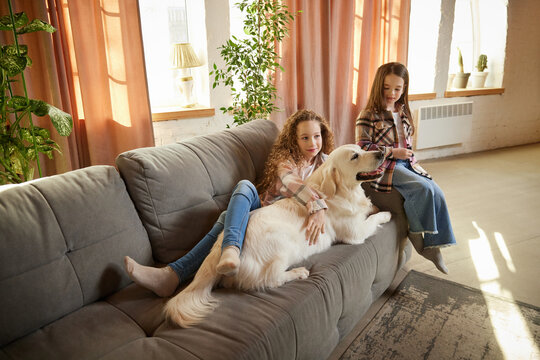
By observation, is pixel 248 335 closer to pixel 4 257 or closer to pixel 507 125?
pixel 4 257

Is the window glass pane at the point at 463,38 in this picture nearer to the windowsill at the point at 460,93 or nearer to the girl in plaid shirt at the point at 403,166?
the windowsill at the point at 460,93

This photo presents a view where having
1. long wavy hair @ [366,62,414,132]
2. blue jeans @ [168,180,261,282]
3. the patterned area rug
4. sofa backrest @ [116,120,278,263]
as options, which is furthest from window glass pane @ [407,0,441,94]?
blue jeans @ [168,180,261,282]

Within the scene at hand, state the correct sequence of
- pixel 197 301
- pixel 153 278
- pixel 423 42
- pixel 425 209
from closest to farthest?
pixel 197 301 → pixel 153 278 → pixel 425 209 → pixel 423 42

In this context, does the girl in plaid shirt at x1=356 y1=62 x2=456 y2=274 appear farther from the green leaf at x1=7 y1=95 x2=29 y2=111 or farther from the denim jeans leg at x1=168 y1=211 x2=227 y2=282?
the green leaf at x1=7 y1=95 x2=29 y2=111

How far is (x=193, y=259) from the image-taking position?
4.85ft

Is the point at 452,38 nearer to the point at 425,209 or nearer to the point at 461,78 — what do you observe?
the point at 461,78

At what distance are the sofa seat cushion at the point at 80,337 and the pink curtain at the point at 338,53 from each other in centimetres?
232

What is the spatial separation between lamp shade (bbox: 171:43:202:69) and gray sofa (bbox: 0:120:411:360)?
1374 millimetres

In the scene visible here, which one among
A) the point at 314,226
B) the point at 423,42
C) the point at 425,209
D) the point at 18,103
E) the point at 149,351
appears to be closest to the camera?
the point at 149,351

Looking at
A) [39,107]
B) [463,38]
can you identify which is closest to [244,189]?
[39,107]

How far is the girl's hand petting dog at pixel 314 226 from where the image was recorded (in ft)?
5.17

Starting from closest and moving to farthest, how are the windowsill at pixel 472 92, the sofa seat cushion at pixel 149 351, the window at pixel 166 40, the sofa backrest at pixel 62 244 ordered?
1. the sofa seat cushion at pixel 149 351
2. the sofa backrest at pixel 62 244
3. the window at pixel 166 40
4. the windowsill at pixel 472 92

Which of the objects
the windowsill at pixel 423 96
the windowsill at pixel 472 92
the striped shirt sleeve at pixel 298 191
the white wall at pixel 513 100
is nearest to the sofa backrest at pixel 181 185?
the striped shirt sleeve at pixel 298 191

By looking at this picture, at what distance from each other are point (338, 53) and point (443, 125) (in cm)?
195
